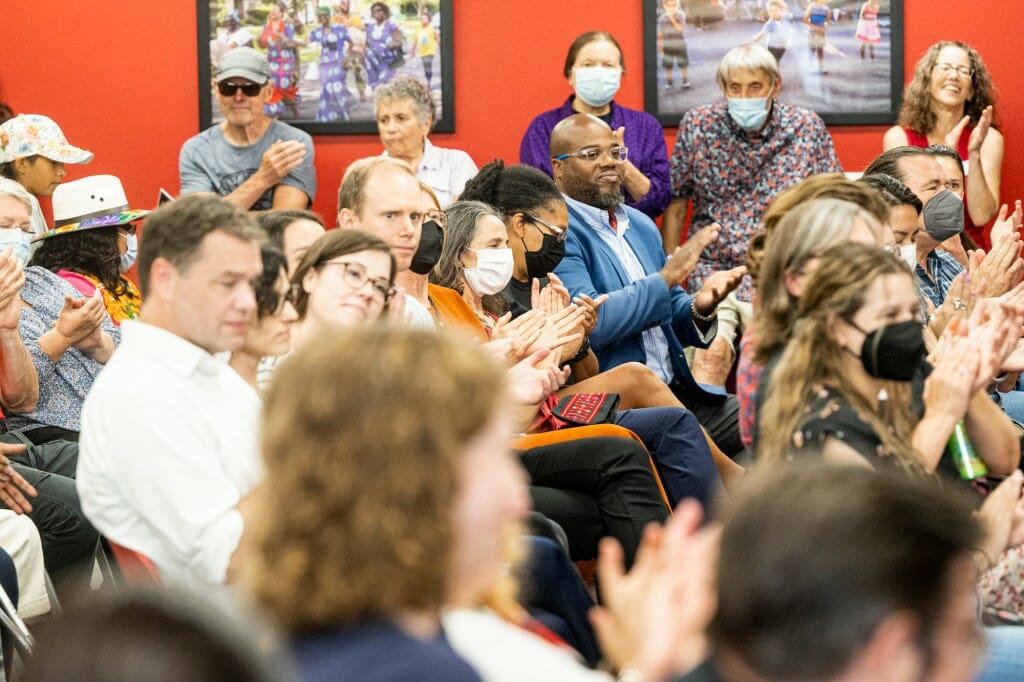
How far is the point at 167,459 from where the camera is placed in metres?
2.24

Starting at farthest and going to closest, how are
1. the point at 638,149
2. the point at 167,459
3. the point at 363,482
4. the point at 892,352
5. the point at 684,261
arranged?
the point at 638,149, the point at 684,261, the point at 892,352, the point at 167,459, the point at 363,482

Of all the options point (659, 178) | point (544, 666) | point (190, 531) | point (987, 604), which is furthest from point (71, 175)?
point (544, 666)

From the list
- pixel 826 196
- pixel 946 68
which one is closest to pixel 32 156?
pixel 826 196

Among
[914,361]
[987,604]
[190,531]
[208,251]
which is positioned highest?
[208,251]

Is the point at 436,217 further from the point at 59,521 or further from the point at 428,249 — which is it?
the point at 59,521

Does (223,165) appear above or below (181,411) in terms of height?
above

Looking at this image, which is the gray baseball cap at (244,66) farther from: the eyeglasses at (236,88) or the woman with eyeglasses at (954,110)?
the woman with eyeglasses at (954,110)

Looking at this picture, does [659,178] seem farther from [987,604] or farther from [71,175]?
[987,604]

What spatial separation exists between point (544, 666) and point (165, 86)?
5.31 metres

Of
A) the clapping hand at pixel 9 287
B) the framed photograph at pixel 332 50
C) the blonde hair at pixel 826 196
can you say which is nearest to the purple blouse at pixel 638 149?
the framed photograph at pixel 332 50

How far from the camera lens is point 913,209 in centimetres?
409

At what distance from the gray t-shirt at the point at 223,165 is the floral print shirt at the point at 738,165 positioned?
5.33ft

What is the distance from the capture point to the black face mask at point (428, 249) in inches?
151

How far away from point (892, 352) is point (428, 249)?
1.71m
